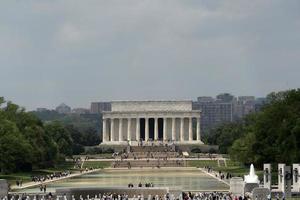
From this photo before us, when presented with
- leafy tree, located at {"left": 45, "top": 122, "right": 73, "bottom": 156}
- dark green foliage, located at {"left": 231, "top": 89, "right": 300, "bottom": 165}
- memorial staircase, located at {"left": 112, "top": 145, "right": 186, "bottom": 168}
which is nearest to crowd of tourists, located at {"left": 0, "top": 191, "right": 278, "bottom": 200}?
dark green foliage, located at {"left": 231, "top": 89, "right": 300, "bottom": 165}

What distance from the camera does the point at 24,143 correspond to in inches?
3428

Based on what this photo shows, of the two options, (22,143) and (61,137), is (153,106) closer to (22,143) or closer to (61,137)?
(61,137)

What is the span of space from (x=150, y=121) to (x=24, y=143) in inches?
3176

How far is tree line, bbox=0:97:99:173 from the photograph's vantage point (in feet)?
272

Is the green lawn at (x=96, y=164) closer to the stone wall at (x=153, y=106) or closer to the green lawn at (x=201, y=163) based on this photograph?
the green lawn at (x=201, y=163)

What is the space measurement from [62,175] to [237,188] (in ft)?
125

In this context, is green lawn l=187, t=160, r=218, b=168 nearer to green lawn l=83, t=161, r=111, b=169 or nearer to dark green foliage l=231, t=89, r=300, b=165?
green lawn l=83, t=161, r=111, b=169

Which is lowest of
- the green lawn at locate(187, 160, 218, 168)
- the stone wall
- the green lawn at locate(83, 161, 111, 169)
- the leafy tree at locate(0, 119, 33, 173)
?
the green lawn at locate(83, 161, 111, 169)

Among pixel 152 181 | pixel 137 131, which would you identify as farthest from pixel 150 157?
pixel 152 181

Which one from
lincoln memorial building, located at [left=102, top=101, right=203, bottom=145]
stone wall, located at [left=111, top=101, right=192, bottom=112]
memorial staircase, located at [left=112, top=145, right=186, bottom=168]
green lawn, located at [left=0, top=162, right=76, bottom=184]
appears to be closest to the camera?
green lawn, located at [left=0, top=162, right=76, bottom=184]

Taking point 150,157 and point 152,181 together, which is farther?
point 150,157

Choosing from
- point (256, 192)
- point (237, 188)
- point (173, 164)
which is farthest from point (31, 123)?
point (256, 192)

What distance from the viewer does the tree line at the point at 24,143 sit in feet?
272

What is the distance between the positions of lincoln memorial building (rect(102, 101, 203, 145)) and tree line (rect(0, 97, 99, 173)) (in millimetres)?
36555
